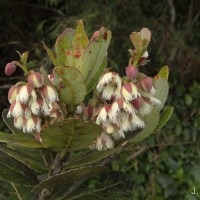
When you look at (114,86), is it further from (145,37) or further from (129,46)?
(129,46)

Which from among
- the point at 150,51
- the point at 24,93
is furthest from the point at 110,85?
the point at 150,51

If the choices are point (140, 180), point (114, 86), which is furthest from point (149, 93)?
point (140, 180)

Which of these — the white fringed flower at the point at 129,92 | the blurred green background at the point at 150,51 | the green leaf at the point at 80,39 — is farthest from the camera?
the blurred green background at the point at 150,51

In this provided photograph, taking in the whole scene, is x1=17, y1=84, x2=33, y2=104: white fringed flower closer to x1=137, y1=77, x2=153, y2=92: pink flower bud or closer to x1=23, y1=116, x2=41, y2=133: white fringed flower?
x1=23, y1=116, x2=41, y2=133: white fringed flower

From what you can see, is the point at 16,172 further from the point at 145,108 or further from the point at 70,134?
the point at 145,108

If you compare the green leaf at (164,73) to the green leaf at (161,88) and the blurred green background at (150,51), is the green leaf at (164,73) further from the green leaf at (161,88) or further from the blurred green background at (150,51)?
the blurred green background at (150,51)

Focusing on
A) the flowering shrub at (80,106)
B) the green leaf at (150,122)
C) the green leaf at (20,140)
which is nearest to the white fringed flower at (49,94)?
the flowering shrub at (80,106)
